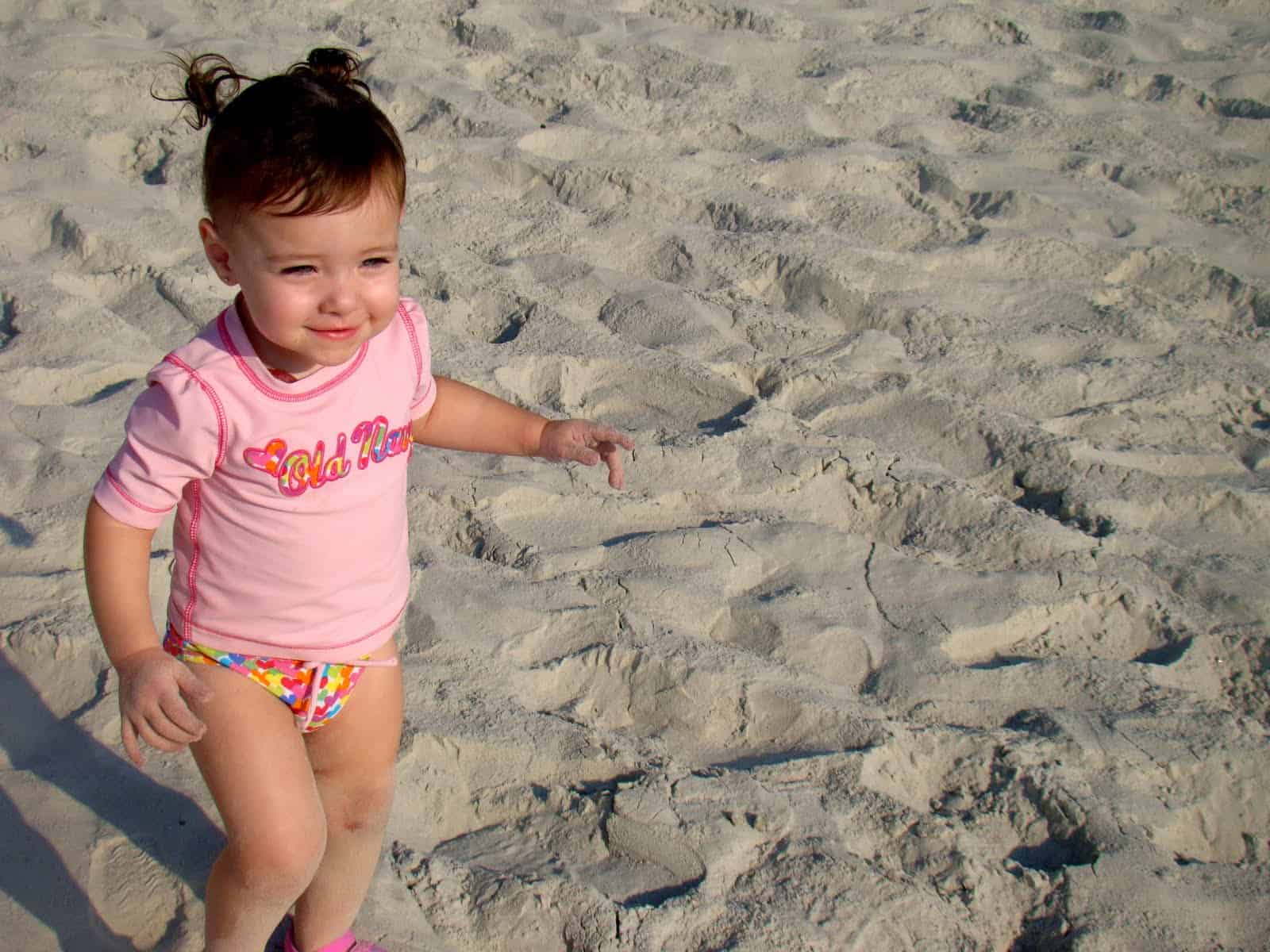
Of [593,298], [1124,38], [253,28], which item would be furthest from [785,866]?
[1124,38]

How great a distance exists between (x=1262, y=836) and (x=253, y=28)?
3.86 metres

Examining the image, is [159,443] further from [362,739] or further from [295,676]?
[362,739]

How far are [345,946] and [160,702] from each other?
511mm

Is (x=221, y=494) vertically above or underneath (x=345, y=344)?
underneath

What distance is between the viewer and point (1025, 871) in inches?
70.7

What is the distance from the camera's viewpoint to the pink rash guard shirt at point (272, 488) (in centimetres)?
137

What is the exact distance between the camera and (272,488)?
56.9 inches

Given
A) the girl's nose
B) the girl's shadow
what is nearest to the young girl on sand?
the girl's nose

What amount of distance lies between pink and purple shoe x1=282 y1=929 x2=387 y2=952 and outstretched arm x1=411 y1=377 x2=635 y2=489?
650mm

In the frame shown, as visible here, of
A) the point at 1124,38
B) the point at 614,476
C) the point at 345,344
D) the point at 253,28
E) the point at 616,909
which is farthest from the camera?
the point at 1124,38

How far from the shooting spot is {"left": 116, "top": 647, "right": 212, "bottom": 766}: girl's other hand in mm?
1301

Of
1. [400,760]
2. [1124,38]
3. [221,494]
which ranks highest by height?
[221,494]

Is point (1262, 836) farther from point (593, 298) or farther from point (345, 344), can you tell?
point (593, 298)

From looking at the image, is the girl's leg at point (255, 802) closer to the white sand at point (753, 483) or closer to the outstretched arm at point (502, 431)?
the white sand at point (753, 483)
